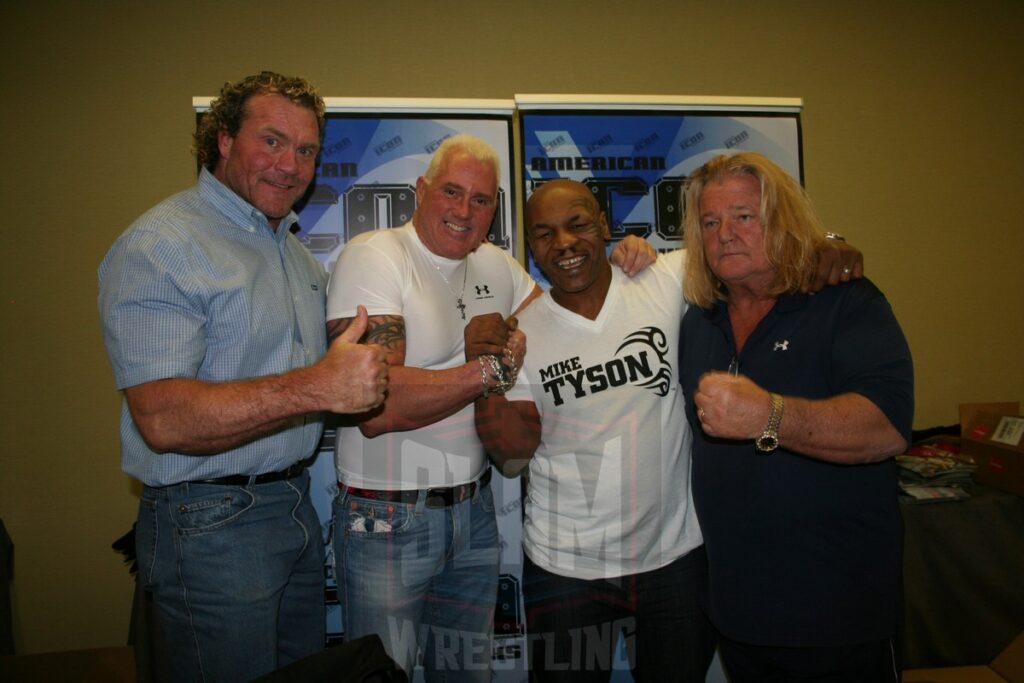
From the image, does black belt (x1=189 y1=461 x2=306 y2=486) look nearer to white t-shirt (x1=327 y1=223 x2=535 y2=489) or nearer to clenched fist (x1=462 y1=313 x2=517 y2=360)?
white t-shirt (x1=327 y1=223 x2=535 y2=489)

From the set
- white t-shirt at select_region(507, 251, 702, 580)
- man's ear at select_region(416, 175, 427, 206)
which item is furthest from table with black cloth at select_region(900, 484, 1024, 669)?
man's ear at select_region(416, 175, 427, 206)

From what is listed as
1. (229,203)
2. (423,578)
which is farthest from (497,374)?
(229,203)

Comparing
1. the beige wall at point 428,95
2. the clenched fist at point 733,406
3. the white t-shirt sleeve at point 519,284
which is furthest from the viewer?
the beige wall at point 428,95

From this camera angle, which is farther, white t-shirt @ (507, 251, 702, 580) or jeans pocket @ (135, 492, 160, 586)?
white t-shirt @ (507, 251, 702, 580)

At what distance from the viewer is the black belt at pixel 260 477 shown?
4.99 ft

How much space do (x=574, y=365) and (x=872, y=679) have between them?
1046mm

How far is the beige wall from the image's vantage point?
2.49 m

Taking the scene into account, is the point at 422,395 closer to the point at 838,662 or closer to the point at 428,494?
the point at 428,494

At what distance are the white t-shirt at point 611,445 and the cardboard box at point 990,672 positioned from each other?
1431mm

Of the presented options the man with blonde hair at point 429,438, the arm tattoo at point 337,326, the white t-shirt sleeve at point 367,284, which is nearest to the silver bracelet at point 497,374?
the man with blonde hair at point 429,438

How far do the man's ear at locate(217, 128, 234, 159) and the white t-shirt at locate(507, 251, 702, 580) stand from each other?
3.59 ft

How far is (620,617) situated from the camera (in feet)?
5.43

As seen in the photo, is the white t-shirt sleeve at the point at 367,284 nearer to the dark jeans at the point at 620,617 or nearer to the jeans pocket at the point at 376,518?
the jeans pocket at the point at 376,518

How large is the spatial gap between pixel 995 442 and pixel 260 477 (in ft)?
10.1
